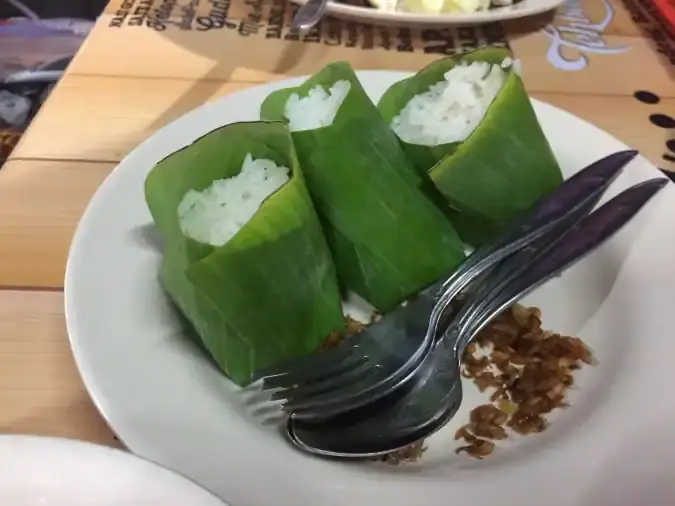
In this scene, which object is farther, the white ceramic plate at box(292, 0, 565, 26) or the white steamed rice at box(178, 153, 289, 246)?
the white ceramic plate at box(292, 0, 565, 26)

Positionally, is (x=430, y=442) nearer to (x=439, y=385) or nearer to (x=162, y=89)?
(x=439, y=385)

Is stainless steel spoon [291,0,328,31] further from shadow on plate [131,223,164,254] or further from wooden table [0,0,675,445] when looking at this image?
shadow on plate [131,223,164,254]

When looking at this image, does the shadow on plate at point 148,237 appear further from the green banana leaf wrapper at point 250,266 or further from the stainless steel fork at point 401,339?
the stainless steel fork at point 401,339

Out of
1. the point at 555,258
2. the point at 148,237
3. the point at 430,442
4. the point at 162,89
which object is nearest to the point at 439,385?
the point at 430,442

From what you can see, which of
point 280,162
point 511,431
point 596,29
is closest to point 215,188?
point 280,162

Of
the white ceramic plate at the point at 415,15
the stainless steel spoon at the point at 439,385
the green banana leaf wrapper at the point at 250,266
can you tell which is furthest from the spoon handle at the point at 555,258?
the white ceramic plate at the point at 415,15

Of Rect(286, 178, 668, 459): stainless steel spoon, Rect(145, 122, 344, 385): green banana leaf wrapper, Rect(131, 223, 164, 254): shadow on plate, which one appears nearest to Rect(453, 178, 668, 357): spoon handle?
Rect(286, 178, 668, 459): stainless steel spoon
